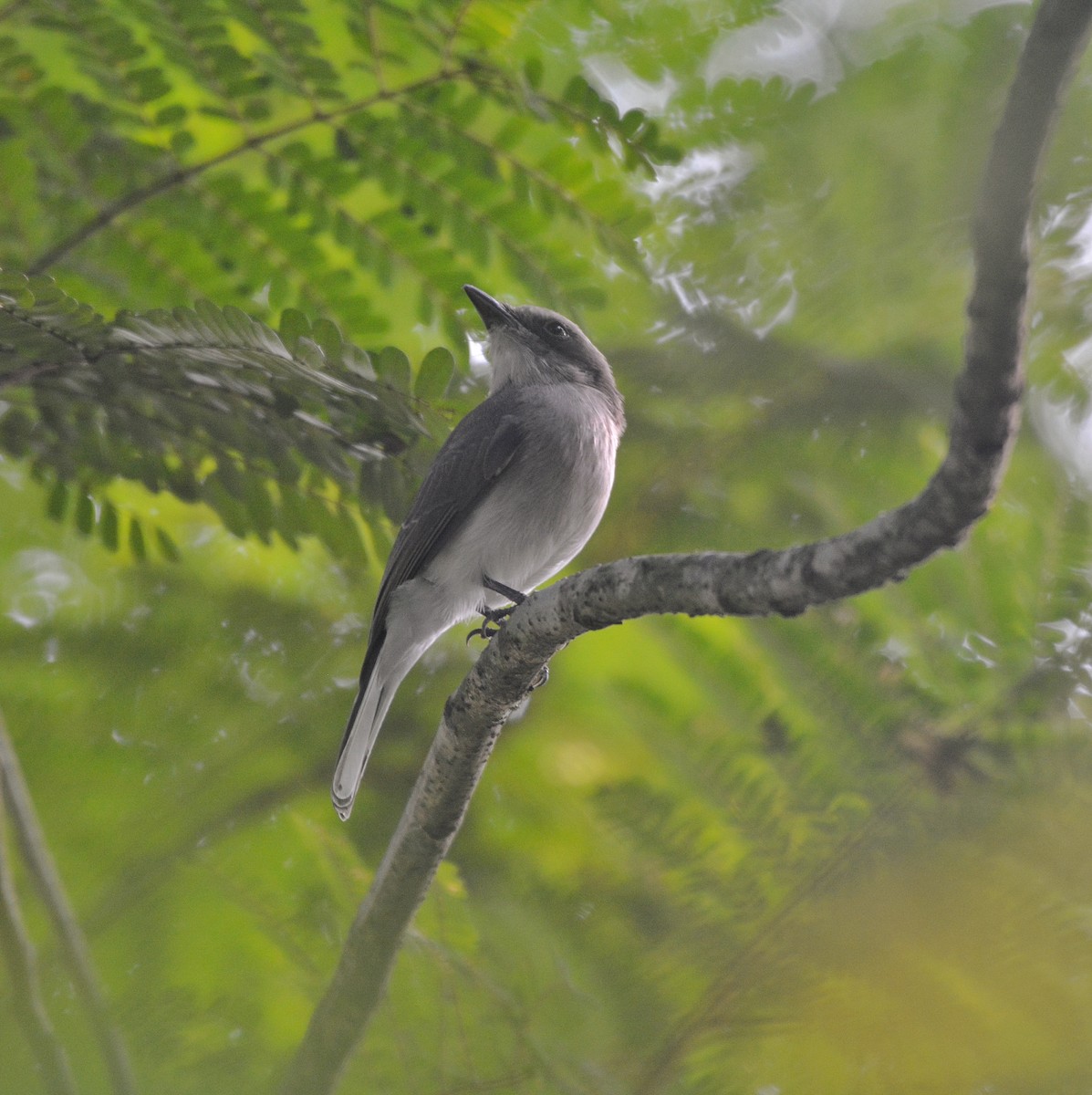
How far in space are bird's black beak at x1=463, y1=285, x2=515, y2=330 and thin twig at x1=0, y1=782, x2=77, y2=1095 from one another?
1952 mm

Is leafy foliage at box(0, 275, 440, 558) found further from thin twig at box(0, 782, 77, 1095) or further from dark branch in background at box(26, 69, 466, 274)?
thin twig at box(0, 782, 77, 1095)

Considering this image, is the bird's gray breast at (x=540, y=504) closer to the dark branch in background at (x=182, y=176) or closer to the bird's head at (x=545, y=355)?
the bird's head at (x=545, y=355)

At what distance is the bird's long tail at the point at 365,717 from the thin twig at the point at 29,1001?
83 cm

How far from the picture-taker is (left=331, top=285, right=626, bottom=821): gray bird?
3244 millimetres

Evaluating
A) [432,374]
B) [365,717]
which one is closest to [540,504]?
[432,374]

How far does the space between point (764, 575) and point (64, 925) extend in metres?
2.14

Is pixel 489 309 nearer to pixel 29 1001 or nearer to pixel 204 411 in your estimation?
pixel 204 411

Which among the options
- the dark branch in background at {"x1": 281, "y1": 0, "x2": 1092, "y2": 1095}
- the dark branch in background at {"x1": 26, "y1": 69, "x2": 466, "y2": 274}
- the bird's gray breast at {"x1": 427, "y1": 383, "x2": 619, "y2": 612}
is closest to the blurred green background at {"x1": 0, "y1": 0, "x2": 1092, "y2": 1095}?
the dark branch in background at {"x1": 26, "y1": 69, "x2": 466, "y2": 274}

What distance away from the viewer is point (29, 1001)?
2.54 metres

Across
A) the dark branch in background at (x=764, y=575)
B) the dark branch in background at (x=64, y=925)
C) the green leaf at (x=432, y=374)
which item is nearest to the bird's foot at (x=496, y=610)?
the green leaf at (x=432, y=374)

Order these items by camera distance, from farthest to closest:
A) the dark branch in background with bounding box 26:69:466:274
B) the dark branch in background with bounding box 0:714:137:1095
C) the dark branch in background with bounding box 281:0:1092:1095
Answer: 1. the dark branch in background with bounding box 26:69:466:274
2. the dark branch in background with bounding box 0:714:137:1095
3. the dark branch in background with bounding box 281:0:1092:1095

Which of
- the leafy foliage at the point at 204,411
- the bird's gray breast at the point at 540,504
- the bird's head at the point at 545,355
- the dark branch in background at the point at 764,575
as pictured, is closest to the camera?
the dark branch in background at the point at 764,575

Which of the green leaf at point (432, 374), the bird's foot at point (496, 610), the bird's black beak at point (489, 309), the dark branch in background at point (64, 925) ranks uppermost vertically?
the green leaf at point (432, 374)

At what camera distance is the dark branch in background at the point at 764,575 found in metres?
1.14
